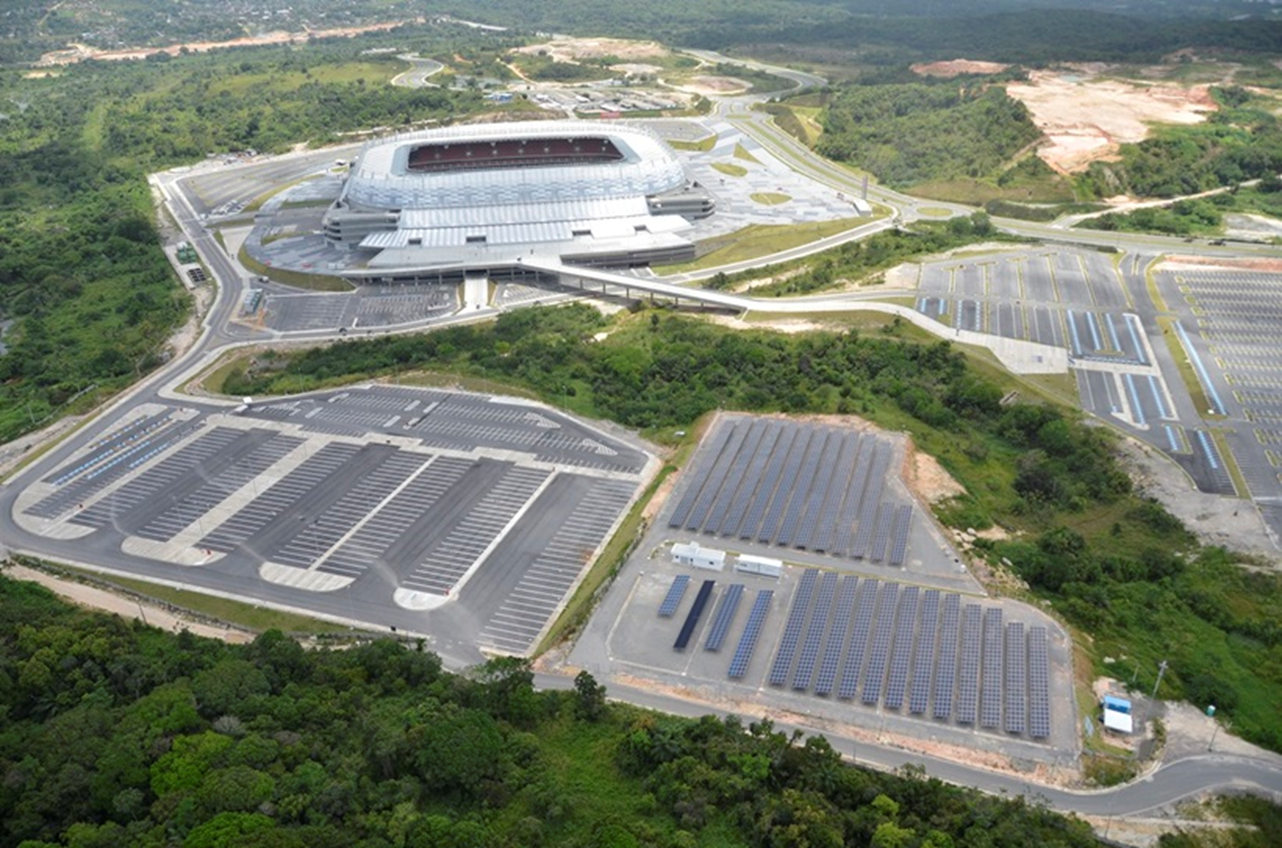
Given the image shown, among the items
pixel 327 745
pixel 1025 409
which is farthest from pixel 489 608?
pixel 1025 409

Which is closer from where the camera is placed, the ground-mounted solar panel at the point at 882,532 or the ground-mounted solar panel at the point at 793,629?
the ground-mounted solar panel at the point at 793,629

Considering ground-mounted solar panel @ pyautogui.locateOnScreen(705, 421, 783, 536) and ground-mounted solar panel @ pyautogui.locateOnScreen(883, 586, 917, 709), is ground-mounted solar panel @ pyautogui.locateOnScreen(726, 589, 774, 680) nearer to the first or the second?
ground-mounted solar panel @ pyautogui.locateOnScreen(705, 421, 783, 536)

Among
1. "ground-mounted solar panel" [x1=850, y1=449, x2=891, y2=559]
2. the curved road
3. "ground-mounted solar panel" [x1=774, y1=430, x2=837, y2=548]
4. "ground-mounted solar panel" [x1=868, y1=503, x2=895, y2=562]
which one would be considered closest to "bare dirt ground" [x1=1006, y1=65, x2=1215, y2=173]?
the curved road

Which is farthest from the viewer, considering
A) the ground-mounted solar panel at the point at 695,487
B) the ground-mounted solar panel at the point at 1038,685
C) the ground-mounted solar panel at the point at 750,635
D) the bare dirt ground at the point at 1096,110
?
the bare dirt ground at the point at 1096,110

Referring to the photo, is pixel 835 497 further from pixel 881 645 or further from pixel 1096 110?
pixel 1096 110

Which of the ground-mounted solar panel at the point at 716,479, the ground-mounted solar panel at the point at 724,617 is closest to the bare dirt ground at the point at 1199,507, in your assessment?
the ground-mounted solar panel at the point at 716,479

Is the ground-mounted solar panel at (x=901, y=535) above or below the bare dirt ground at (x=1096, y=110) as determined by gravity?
below

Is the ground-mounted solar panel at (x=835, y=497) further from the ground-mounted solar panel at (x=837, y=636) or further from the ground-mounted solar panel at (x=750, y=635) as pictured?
the ground-mounted solar panel at (x=750, y=635)
